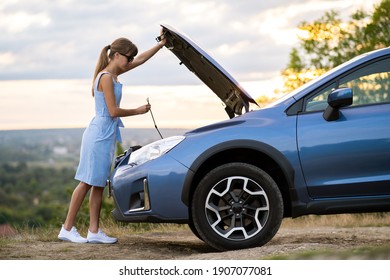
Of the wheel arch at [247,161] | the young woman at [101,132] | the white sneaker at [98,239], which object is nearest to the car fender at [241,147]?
the wheel arch at [247,161]

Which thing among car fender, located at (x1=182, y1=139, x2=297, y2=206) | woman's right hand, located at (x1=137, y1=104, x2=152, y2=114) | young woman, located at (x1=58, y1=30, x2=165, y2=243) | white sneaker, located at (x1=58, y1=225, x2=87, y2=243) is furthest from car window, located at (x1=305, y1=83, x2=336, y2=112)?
white sneaker, located at (x1=58, y1=225, x2=87, y2=243)

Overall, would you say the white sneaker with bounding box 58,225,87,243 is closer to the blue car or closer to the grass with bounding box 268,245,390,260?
the blue car

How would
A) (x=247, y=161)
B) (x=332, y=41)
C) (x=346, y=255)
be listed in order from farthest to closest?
(x=332, y=41) → (x=247, y=161) → (x=346, y=255)

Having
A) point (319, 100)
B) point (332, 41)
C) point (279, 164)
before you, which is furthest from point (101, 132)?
point (332, 41)

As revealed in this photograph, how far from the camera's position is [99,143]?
791cm

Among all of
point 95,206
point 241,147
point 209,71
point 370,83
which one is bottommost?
point 95,206

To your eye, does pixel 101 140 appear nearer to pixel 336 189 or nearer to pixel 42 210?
pixel 336 189

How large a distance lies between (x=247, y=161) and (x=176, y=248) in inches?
59.4

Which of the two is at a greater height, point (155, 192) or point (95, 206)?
point (155, 192)

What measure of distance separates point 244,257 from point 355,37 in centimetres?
2995

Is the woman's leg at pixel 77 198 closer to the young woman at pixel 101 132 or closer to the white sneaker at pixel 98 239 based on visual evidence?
the young woman at pixel 101 132

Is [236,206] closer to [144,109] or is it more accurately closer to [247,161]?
[247,161]

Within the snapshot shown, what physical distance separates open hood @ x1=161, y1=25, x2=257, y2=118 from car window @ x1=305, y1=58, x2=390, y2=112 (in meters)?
0.88

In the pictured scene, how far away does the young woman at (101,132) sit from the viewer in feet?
25.7
